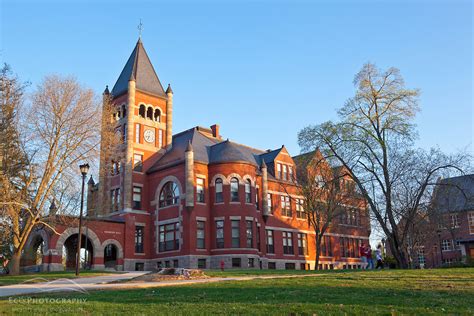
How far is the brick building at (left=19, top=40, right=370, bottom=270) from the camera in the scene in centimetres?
4350

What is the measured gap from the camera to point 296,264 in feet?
170

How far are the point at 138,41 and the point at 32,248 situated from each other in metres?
24.3

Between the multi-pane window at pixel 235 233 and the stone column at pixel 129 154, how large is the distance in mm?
9949

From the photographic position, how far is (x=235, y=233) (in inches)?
1732

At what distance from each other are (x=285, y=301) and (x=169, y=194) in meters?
34.4

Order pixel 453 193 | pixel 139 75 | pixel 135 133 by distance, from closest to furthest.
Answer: pixel 453 193
pixel 135 133
pixel 139 75

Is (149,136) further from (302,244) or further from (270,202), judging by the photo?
(302,244)

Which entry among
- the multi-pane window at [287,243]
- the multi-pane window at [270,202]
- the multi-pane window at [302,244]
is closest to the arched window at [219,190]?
the multi-pane window at [270,202]

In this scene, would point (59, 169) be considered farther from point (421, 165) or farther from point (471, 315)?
point (471, 315)

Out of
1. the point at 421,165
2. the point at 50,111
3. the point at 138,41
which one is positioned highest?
the point at 138,41

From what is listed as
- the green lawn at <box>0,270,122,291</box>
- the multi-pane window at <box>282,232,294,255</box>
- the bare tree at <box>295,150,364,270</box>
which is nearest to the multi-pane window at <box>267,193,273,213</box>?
the multi-pane window at <box>282,232,294,255</box>

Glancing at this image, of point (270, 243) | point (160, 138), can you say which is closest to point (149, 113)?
point (160, 138)

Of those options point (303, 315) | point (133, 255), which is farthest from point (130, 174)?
point (303, 315)

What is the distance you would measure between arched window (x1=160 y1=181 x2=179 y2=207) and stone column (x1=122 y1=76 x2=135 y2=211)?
10.1ft
